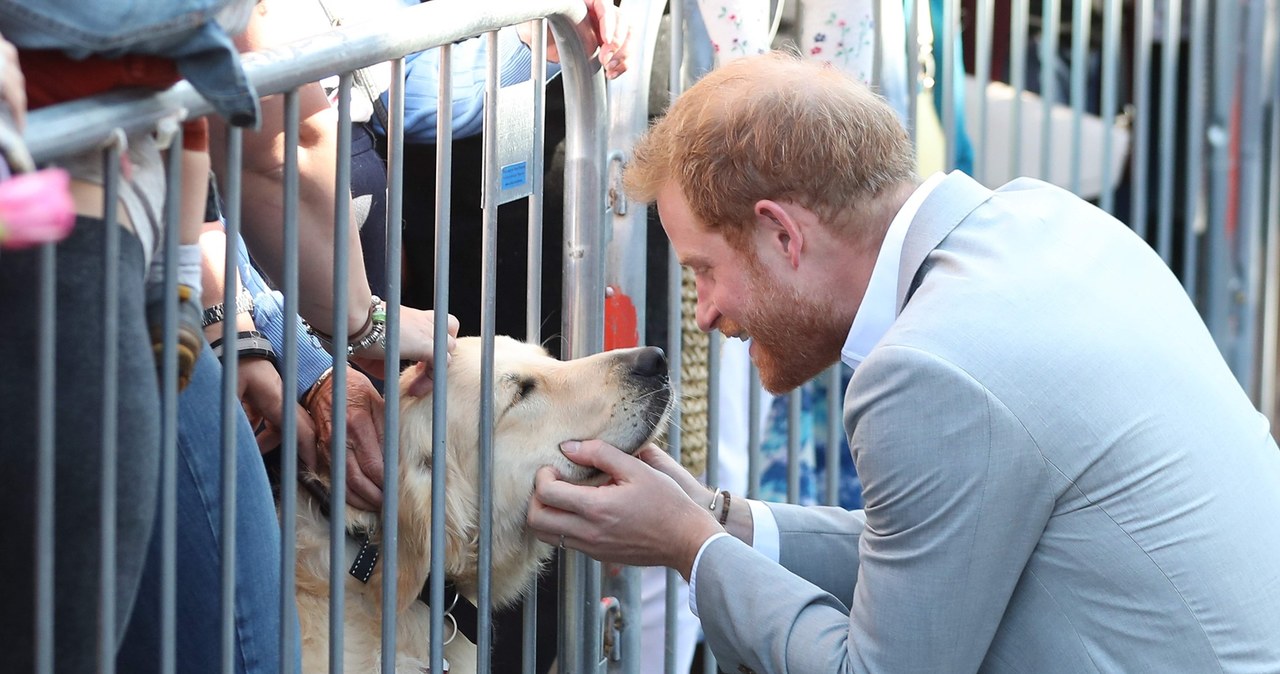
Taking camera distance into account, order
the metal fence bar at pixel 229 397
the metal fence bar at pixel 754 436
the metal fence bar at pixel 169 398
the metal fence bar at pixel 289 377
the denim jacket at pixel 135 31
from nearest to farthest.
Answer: the denim jacket at pixel 135 31, the metal fence bar at pixel 169 398, the metal fence bar at pixel 229 397, the metal fence bar at pixel 289 377, the metal fence bar at pixel 754 436

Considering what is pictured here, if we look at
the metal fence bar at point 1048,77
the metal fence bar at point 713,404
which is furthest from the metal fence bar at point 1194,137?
the metal fence bar at point 713,404

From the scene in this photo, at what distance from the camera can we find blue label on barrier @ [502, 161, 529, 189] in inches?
85.6

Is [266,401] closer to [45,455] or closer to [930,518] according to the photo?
[45,455]

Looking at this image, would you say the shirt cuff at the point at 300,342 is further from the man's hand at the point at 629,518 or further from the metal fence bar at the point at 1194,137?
the metal fence bar at the point at 1194,137

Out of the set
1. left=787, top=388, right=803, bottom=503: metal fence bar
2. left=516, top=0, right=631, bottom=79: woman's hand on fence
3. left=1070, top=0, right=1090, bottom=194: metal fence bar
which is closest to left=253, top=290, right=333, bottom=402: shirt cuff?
left=516, top=0, right=631, bottom=79: woman's hand on fence

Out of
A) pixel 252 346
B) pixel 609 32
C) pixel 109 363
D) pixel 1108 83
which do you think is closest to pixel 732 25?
pixel 609 32

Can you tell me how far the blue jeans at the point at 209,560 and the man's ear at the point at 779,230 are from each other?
0.80 metres

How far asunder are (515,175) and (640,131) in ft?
1.61

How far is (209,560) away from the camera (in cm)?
172

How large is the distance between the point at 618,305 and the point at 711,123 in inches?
22.0

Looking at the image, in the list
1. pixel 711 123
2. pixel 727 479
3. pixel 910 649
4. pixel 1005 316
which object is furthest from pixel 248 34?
pixel 727 479

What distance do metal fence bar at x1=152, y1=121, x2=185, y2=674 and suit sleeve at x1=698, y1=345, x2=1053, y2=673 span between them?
2.81 ft

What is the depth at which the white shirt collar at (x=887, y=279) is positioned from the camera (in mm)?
2098

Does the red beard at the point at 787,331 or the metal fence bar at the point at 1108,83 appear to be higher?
the metal fence bar at the point at 1108,83
